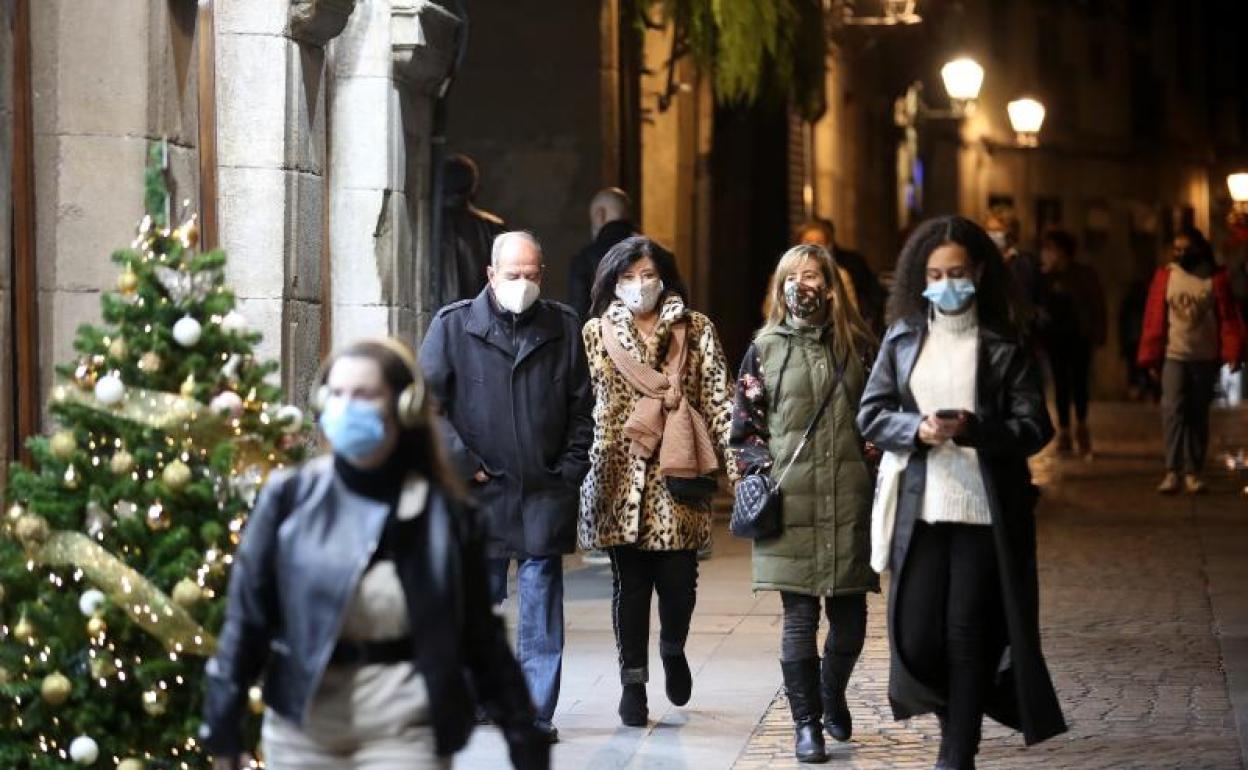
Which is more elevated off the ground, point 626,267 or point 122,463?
point 626,267

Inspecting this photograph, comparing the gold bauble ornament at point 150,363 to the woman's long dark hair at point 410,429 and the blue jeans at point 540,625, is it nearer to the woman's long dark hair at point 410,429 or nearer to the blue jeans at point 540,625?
the woman's long dark hair at point 410,429

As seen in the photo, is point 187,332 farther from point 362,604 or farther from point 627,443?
point 627,443

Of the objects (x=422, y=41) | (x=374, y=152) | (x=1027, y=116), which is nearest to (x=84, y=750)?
(x=374, y=152)

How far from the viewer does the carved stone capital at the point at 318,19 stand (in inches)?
487

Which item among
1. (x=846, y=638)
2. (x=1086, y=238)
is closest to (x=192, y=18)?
(x=846, y=638)

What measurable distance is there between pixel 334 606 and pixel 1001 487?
12.0 feet

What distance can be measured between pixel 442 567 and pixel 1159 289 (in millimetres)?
16011

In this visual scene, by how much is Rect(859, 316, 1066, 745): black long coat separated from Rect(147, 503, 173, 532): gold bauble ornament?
2507mm

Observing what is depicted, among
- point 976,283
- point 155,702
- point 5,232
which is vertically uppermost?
point 5,232

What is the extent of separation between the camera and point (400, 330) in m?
A: 15.0

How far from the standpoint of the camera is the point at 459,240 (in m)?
15.6

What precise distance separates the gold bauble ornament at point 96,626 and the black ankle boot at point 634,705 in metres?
3.42

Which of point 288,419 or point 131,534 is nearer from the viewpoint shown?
point 131,534

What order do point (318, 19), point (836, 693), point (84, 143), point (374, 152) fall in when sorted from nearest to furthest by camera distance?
point (836, 693) → point (84, 143) → point (318, 19) → point (374, 152)
